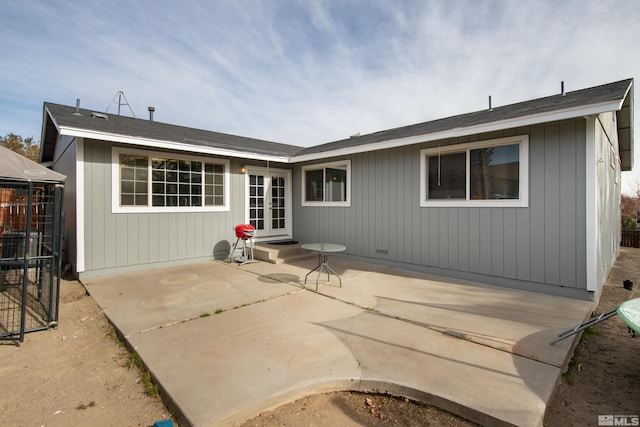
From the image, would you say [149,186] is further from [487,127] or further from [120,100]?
[487,127]

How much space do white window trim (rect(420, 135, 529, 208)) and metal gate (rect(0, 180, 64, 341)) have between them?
18.2ft

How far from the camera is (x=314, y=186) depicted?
25.5ft

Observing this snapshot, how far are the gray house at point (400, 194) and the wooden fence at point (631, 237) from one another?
17.7ft

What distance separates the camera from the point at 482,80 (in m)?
7.99

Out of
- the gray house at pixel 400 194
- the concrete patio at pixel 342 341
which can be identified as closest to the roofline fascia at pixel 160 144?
the gray house at pixel 400 194

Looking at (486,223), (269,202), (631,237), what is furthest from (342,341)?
(631,237)

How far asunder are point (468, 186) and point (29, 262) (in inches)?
272

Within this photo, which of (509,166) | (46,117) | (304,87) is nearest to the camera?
(509,166)

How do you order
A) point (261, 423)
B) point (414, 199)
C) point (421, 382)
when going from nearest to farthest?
Result: point (261, 423)
point (421, 382)
point (414, 199)

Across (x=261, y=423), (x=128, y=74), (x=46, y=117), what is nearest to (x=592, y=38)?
(x=261, y=423)

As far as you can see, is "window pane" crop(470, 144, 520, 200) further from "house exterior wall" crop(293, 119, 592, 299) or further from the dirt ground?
the dirt ground

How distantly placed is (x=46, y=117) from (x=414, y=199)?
8.92m

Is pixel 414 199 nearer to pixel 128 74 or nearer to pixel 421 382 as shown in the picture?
pixel 421 382

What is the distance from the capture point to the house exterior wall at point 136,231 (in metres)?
5.22
